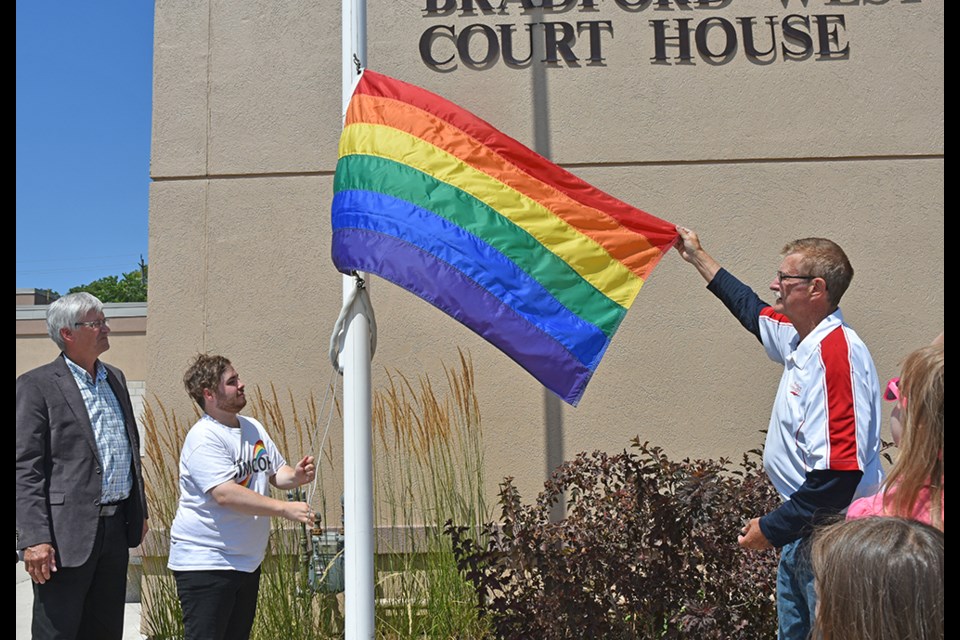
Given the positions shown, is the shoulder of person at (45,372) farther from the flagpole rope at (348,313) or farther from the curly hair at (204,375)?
the flagpole rope at (348,313)

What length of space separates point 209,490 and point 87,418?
2.51ft

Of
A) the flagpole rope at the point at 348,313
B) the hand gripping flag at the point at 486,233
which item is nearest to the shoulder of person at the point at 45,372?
the flagpole rope at the point at 348,313

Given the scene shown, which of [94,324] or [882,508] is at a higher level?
[94,324]

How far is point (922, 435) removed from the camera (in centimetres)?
212

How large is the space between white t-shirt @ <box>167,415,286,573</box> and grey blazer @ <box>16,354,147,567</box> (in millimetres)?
424

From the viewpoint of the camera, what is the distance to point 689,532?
4.43 meters

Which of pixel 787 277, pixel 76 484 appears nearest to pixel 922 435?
pixel 787 277

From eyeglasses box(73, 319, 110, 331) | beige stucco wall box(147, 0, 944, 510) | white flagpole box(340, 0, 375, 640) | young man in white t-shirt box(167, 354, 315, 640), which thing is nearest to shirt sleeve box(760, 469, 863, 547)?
white flagpole box(340, 0, 375, 640)

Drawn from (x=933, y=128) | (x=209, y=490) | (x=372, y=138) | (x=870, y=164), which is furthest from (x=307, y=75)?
(x=933, y=128)

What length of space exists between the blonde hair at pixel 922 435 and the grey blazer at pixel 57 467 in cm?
337

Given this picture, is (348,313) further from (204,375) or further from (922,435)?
(922,435)

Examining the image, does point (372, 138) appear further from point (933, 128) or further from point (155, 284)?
point (933, 128)

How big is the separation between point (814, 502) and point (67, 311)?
133 inches

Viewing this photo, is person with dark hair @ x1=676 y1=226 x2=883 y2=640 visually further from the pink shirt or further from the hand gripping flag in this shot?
the hand gripping flag
